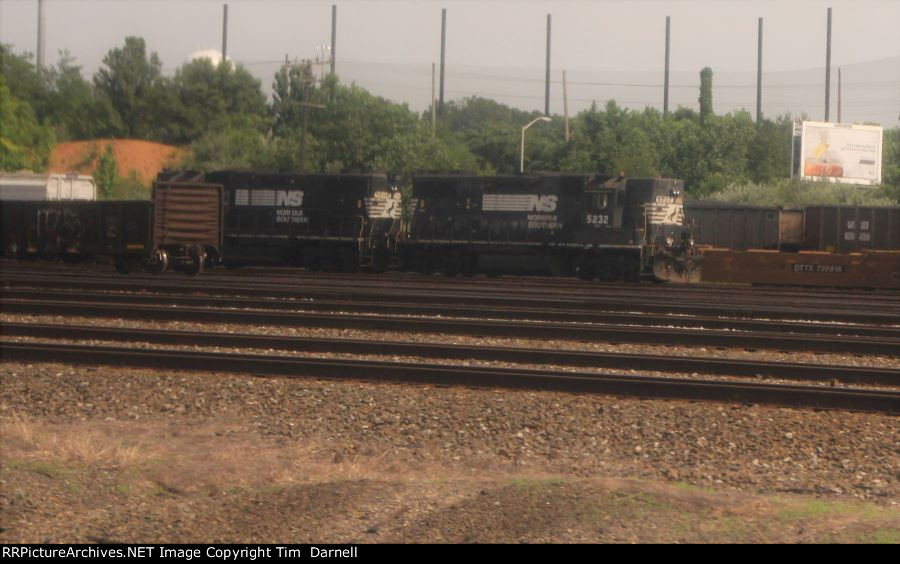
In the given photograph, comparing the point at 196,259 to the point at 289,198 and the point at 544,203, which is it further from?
the point at 544,203

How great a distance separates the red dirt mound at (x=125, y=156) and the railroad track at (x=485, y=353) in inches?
2237

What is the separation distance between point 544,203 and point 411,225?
14.4 ft

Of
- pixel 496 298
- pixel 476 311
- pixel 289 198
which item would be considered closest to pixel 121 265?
pixel 289 198

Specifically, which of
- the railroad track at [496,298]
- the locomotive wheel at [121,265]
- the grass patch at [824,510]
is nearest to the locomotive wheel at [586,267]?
the railroad track at [496,298]

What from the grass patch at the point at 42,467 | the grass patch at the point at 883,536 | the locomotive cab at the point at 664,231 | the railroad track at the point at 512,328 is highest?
the locomotive cab at the point at 664,231

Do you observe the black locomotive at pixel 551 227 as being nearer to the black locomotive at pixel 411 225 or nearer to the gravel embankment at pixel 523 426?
the black locomotive at pixel 411 225

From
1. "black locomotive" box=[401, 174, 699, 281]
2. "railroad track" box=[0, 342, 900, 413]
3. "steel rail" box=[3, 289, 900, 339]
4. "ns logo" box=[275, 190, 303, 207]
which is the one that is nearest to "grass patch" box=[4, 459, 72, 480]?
"railroad track" box=[0, 342, 900, 413]

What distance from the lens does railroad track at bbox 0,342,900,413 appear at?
34.3ft

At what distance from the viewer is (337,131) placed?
64750mm

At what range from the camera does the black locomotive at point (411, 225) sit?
29.1m

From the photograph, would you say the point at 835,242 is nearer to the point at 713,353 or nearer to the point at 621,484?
the point at 713,353

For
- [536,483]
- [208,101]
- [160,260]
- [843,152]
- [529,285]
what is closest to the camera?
[536,483]

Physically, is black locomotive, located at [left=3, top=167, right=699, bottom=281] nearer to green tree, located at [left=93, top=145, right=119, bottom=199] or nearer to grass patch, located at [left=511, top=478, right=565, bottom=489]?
grass patch, located at [left=511, top=478, right=565, bottom=489]

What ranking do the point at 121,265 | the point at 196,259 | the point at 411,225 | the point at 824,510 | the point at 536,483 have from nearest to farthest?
the point at 824,510 → the point at 536,483 → the point at 196,259 → the point at 121,265 → the point at 411,225
